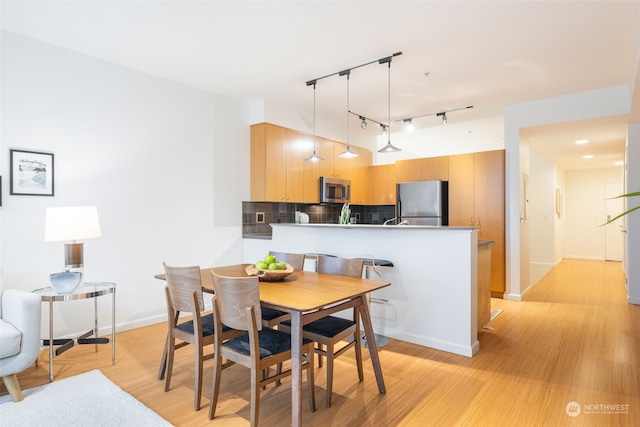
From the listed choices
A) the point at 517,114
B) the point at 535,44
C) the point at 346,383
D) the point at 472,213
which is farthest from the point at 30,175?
A: the point at 517,114

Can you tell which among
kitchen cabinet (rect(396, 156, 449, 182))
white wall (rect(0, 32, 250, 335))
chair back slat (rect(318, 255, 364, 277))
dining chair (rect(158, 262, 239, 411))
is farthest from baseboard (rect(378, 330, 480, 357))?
kitchen cabinet (rect(396, 156, 449, 182))

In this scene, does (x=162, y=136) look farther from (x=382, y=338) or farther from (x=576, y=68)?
(x=576, y=68)

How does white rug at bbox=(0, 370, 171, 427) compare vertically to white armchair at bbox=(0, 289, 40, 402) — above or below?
below

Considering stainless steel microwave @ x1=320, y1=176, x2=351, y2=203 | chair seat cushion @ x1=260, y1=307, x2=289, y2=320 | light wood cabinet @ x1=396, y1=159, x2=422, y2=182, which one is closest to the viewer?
chair seat cushion @ x1=260, y1=307, x2=289, y2=320

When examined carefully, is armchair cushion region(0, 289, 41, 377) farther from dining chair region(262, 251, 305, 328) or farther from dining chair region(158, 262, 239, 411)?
dining chair region(262, 251, 305, 328)

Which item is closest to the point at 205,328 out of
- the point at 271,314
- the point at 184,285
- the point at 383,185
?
the point at 184,285

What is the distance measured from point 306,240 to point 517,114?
3.38m

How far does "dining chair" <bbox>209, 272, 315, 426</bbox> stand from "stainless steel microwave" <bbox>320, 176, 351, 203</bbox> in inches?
140

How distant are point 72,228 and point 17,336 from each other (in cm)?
85

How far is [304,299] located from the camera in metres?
1.99

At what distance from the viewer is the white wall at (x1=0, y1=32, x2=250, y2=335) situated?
3043mm

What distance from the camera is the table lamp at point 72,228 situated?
277 cm

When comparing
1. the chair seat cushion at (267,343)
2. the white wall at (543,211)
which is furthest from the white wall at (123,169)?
the white wall at (543,211)

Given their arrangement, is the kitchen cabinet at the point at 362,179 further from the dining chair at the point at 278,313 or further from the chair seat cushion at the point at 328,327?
the chair seat cushion at the point at 328,327
